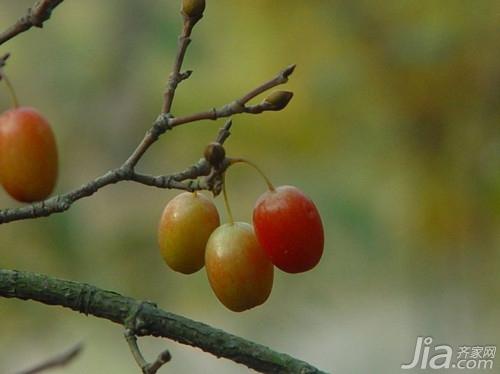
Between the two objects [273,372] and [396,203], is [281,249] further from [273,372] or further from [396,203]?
[396,203]

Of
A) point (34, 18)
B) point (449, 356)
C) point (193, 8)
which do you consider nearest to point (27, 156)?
point (34, 18)

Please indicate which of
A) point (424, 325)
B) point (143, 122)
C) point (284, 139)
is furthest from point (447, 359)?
point (143, 122)

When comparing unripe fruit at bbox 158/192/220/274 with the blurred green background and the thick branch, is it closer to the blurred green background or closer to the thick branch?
the thick branch

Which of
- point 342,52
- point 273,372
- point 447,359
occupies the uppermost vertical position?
point 342,52

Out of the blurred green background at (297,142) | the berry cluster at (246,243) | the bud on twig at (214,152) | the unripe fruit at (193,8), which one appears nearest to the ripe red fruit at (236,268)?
the berry cluster at (246,243)

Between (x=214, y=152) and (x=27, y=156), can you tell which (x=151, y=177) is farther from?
(x=27, y=156)

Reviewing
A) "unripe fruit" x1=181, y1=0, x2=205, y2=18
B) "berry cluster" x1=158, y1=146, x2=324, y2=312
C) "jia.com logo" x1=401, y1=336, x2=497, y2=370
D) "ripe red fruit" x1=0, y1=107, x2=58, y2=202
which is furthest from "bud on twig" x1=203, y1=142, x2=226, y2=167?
"jia.com logo" x1=401, y1=336, x2=497, y2=370

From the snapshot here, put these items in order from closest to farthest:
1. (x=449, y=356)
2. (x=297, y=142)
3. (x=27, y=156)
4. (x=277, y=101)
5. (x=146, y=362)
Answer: (x=146, y=362)
(x=277, y=101)
(x=27, y=156)
(x=449, y=356)
(x=297, y=142)
